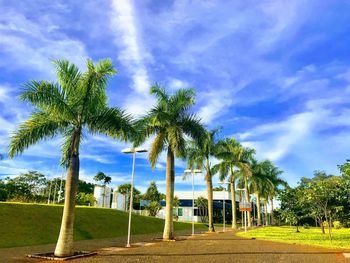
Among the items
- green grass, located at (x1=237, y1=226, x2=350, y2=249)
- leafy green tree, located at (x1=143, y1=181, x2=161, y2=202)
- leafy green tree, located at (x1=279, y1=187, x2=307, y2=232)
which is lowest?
green grass, located at (x1=237, y1=226, x2=350, y2=249)

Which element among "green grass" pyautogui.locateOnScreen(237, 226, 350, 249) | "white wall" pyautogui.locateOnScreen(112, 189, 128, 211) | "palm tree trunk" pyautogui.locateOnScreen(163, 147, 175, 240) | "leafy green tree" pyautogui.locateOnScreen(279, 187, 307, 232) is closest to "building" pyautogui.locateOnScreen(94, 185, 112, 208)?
"white wall" pyautogui.locateOnScreen(112, 189, 128, 211)

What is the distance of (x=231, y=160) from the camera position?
139ft

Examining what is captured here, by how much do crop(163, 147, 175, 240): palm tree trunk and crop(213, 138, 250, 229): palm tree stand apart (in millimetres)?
16386

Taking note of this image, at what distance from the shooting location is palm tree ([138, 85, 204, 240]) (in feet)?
76.0

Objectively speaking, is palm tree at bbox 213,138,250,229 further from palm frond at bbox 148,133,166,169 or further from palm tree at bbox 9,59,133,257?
palm tree at bbox 9,59,133,257

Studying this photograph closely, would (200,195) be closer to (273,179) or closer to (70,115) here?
(273,179)

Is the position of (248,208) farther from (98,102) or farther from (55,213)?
(98,102)

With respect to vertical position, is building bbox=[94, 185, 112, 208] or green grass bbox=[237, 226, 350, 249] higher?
building bbox=[94, 185, 112, 208]

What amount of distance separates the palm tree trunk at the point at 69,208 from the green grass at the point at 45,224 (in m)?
4.67

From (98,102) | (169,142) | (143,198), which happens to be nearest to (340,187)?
(169,142)

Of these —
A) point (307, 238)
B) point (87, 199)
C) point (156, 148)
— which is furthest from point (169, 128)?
point (87, 199)

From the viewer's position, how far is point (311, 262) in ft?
43.3

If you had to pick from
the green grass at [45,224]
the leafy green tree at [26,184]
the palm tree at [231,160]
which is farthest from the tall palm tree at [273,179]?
the leafy green tree at [26,184]

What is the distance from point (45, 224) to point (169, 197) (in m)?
8.38
